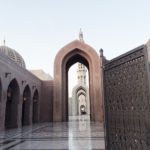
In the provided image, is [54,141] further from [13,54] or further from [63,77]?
[13,54]

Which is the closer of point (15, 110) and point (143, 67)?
point (143, 67)

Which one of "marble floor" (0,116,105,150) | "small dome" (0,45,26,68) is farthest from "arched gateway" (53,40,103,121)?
"marble floor" (0,116,105,150)

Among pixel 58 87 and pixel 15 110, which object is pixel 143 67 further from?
pixel 58 87

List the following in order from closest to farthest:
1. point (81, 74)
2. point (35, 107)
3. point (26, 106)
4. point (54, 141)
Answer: point (54, 141), point (26, 106), point (35, 107), point (81, 74)

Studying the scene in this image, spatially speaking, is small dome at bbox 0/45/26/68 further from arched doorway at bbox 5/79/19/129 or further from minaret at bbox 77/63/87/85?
minaret at bbox 77/63/87/85

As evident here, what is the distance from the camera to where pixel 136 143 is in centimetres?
261

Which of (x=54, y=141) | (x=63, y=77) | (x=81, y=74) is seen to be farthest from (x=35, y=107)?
(x=81, y=74)

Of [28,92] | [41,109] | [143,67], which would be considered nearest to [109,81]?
[143,67]

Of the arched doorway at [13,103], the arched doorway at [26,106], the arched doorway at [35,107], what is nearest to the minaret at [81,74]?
the arched doorway at [35,107]

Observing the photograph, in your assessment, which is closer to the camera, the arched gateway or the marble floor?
the marble floor

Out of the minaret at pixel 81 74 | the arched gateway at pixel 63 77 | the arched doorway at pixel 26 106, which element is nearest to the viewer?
the arched doorway at pixel 26 106

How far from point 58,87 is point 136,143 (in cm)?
1598

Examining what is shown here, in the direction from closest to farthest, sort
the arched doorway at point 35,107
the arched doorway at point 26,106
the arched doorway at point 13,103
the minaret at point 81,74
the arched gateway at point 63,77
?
the arched doorway at point 13,103, the arched doorway at point 26,106, the arched gateway at point 63,77, the arched doorway at point 35,107, the minaret at point 81,74

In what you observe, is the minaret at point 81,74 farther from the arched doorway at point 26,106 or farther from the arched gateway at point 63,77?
the arched doorway at point 26,106
